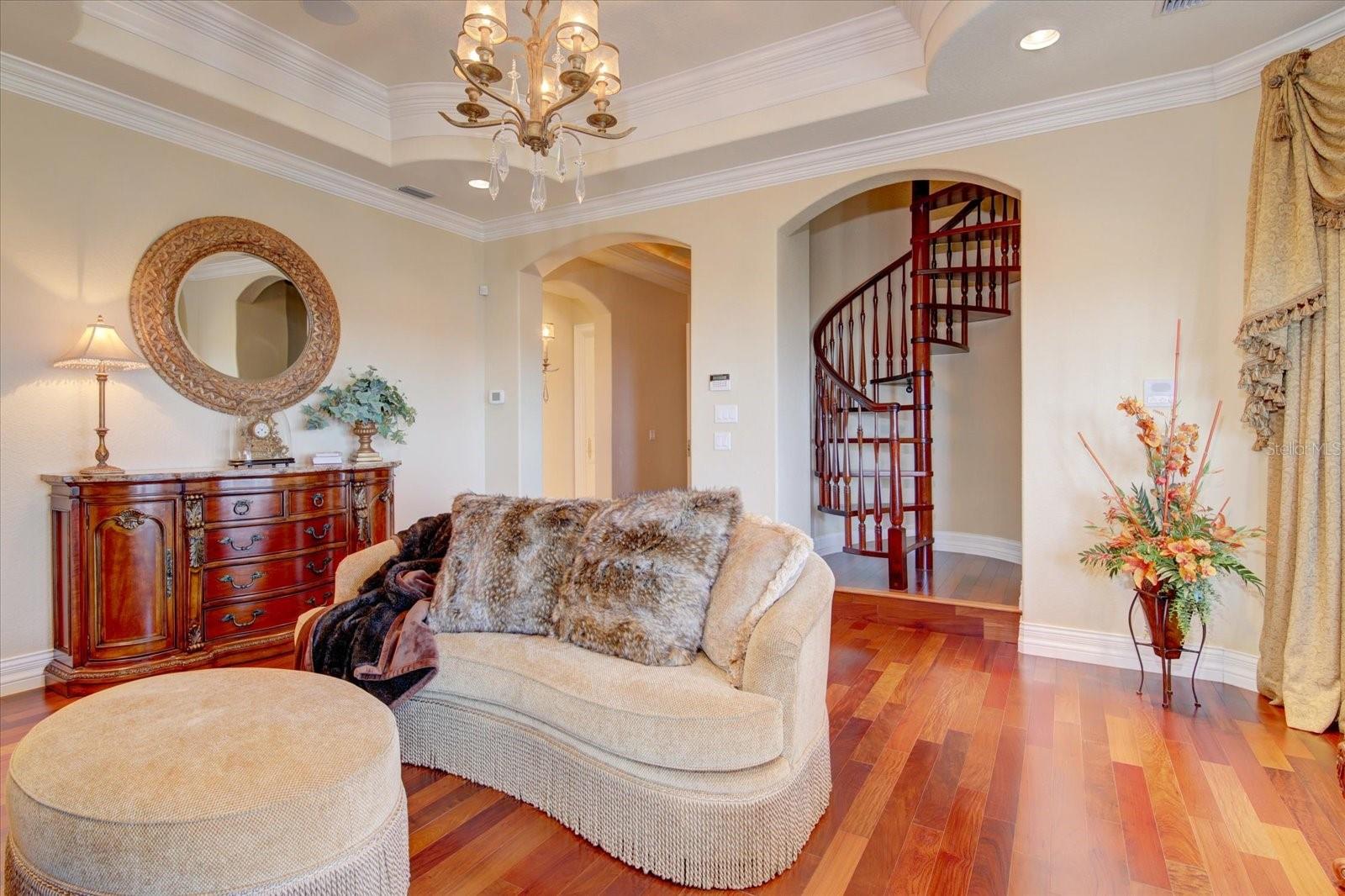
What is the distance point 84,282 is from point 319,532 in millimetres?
1604

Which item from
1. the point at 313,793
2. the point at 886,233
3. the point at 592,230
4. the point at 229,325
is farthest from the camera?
the point at 886,233

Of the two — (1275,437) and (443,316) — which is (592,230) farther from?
(1275,437)

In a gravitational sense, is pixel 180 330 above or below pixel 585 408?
above

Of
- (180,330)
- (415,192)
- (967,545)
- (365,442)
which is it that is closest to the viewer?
(180,330)

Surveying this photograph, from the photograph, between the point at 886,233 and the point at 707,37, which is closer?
the point at 707,37

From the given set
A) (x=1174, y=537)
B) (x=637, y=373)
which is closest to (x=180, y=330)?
(x=637, y=373)

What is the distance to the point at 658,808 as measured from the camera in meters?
1.70

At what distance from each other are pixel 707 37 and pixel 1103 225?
2.20 meters

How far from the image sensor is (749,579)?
2.01 meters

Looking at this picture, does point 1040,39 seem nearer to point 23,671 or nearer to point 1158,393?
point 1158,393

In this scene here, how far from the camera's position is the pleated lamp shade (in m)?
2.97

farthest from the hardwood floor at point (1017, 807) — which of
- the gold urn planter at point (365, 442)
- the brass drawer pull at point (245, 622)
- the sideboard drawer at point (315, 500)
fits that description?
the gold urn planter at point (365, 442)

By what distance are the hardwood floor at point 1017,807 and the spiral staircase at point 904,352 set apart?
146cm

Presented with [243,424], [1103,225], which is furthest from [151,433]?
[1103,225]
